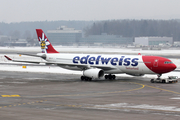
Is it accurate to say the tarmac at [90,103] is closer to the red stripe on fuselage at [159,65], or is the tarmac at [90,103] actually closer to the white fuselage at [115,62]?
the red stripe on fuselage at [159,65]

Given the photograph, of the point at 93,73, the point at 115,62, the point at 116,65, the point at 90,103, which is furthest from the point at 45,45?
the point at 90,103

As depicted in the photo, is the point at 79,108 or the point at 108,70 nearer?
the point at 79,108

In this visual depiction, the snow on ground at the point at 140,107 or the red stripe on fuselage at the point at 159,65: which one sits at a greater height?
the red stripe on fuselage at the point at 159,65

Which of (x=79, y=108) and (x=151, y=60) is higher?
(x=151, y=60)

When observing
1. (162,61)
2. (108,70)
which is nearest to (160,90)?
(162,61)

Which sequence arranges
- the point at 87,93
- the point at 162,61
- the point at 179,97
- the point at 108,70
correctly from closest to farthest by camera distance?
the point at 179,97 < the point at 87,93 < the point at 162,61 < the point at 108,70

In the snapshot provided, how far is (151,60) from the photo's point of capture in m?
42.2

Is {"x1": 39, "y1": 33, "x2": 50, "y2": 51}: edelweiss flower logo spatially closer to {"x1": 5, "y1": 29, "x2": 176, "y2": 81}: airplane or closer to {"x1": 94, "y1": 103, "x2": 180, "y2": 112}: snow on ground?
{"x1": 5, "y1": 29, "x2": 176, "y2": 81}: airplane

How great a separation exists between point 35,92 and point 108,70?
1510cm

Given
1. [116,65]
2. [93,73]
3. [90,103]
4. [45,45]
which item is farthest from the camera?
[45,45]

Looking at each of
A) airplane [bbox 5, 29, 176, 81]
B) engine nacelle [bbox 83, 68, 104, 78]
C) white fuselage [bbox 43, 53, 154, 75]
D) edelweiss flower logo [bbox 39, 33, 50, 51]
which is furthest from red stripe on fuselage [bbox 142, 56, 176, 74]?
edelweiss flower logo [bbox 39, 33, 50, 51]

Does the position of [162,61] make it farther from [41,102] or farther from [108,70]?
[41,102]

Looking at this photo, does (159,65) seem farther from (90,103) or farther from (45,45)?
(45,45)

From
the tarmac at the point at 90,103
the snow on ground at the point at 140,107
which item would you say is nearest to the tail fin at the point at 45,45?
the tarmac at the point at 90,103
